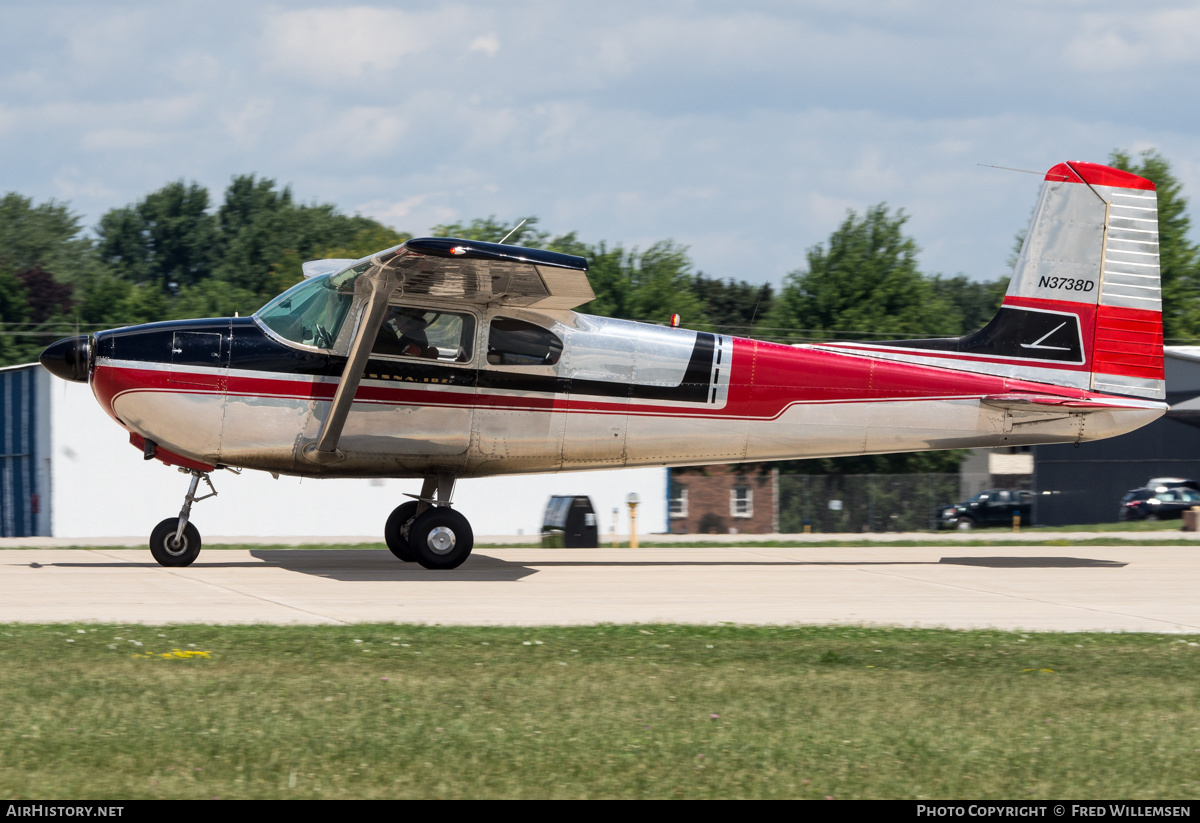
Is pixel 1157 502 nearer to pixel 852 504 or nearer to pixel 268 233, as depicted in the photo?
pixel 852 504

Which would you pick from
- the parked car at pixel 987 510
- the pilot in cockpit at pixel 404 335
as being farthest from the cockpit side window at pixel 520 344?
the parked car at pixel 987 510

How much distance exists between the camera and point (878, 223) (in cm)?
5172

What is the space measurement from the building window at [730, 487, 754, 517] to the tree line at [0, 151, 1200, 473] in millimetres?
7533

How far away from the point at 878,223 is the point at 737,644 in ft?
151

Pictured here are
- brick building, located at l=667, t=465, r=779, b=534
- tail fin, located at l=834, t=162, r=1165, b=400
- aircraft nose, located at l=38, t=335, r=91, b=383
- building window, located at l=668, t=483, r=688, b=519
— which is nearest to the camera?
aircraft nose, located at l=38, t=335, r=91, b=383

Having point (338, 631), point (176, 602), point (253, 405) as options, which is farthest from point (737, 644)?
point (253, 405)

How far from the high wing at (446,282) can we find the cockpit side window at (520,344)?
0.26 meters

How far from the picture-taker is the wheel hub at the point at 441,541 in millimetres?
12414

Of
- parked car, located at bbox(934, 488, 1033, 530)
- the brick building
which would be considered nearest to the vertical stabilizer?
the brick building

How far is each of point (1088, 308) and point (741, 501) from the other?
2438 cm

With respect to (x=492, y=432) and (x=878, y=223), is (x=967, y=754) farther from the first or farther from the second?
(x=878, y=223)

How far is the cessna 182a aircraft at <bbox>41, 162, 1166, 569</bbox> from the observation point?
11.7m

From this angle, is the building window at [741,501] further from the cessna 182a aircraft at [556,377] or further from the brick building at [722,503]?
the cessna 182a aircraft at [556,377]

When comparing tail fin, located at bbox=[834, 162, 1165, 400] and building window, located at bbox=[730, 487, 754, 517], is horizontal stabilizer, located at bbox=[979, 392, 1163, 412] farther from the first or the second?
building window, located at bbox=[730, 487, 754, 517]
